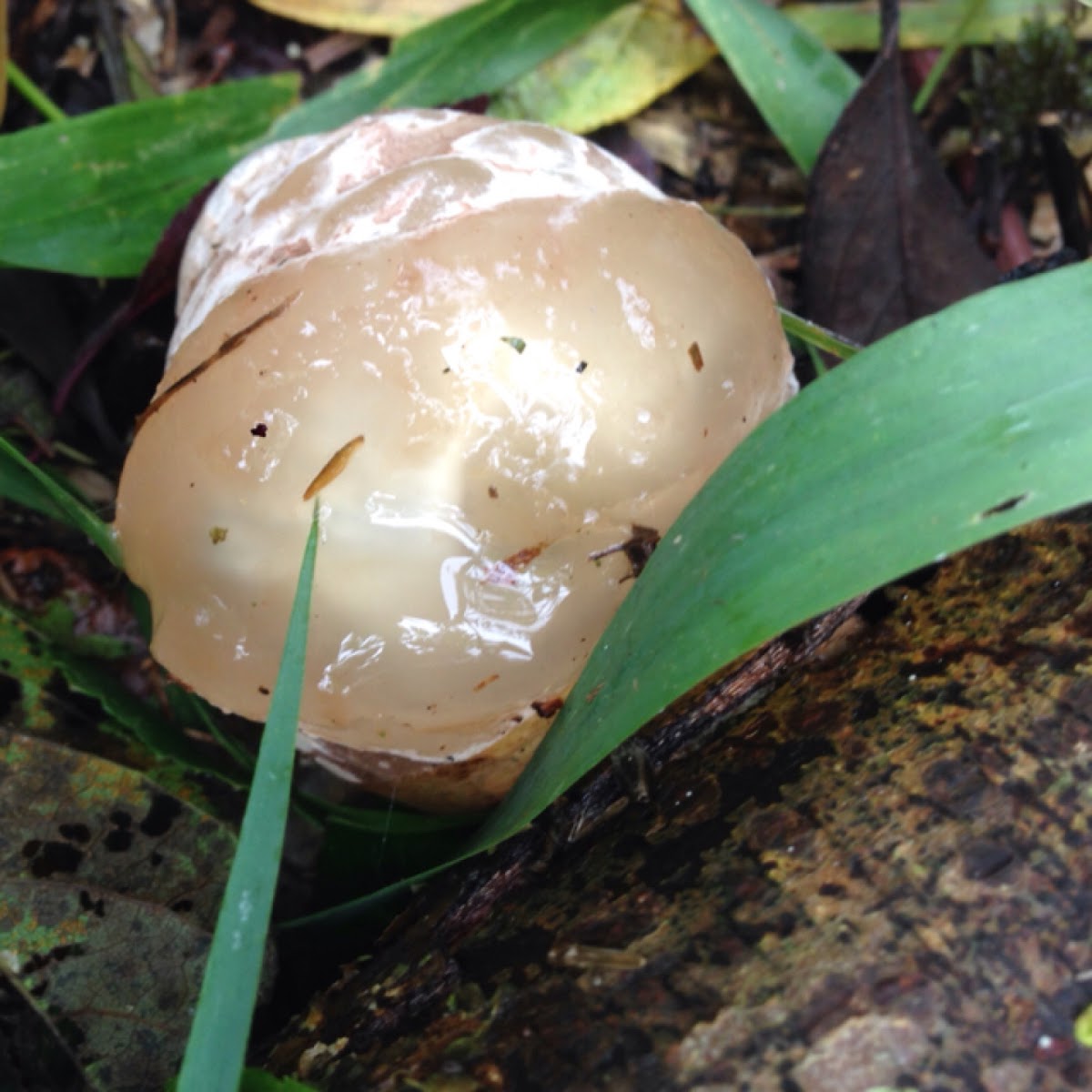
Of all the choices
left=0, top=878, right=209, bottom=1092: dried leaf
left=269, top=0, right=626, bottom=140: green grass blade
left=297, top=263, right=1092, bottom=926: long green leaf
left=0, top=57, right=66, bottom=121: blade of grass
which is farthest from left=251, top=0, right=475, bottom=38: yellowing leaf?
left=0, top=878, right=209, bottom=1092: dried leaf

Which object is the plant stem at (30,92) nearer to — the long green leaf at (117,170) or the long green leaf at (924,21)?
the long green leaf at (117,170)

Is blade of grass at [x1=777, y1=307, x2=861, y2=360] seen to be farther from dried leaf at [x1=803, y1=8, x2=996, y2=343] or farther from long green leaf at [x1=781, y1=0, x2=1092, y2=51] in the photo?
long green leaf at [x1=781, y1=0, x2=1092, y2=51]

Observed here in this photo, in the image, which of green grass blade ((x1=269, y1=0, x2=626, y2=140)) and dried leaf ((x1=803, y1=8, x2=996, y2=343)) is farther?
green grass blade ((x1=269, y1=0, x2=626, y2=140))

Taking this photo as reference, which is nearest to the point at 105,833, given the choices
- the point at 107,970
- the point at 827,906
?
the point at 107,970

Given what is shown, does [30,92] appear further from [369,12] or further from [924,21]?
[924,21]

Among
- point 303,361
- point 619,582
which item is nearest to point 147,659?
point 303,361

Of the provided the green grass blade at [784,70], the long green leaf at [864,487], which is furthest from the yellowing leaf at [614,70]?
the long green leaf at [864,487]

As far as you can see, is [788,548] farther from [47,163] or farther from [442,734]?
[47,163]
